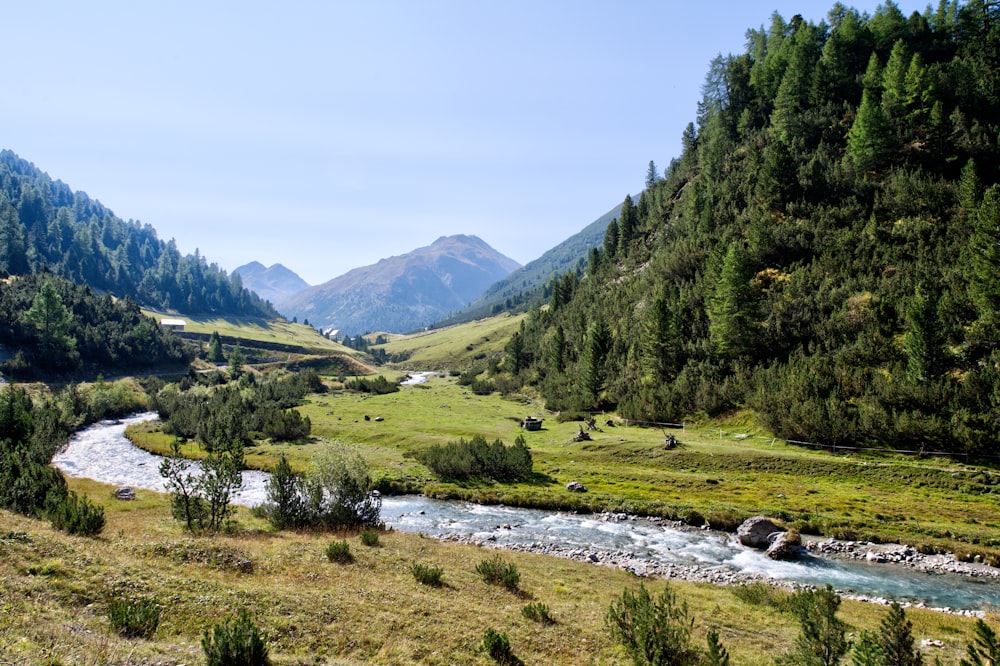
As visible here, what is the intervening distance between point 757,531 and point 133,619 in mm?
42438

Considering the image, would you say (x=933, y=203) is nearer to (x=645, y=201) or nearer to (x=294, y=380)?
(x=645, y=201)

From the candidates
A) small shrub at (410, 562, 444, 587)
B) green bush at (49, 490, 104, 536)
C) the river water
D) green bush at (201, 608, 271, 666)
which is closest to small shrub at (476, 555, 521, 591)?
small shrub at (410, 562, 444, 587)

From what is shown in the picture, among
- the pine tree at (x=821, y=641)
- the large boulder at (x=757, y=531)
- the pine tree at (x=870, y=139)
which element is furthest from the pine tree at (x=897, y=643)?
the pine tree at (x=870, y=139)

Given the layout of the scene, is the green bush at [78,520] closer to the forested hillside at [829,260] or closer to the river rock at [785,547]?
the river rock at [785,547]

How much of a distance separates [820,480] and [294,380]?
6011 inches

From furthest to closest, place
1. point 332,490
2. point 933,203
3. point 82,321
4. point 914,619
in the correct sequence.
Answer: point 82,321
point 933,203
point 332,490
point 914,619

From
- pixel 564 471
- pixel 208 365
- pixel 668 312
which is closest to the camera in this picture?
pixel 564 471

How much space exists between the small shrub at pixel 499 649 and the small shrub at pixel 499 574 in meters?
9.13

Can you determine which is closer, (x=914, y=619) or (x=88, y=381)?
(x=914, y=619)

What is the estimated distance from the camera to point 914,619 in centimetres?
2494

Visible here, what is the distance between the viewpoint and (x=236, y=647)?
45.4 feet

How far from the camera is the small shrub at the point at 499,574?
87.8ft

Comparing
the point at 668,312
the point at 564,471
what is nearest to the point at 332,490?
the point at 564,471

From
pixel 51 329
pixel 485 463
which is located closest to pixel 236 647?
pixel 485 463
